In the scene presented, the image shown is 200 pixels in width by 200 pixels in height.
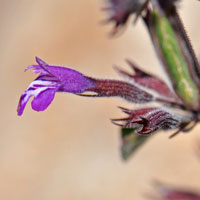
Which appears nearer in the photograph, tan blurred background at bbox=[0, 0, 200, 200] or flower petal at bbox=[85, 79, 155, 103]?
flower petal at bbox=[85, 79, 155, 103]

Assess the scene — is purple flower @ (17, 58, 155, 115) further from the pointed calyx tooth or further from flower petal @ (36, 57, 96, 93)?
the pointed calyx tooth

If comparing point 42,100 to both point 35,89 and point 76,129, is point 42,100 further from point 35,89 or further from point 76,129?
point 76,129

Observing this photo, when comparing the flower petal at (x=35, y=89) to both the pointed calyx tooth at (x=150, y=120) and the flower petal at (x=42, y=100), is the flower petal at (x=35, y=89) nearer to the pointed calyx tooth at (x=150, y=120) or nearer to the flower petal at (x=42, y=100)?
the flower petal at (x=42, y=100)

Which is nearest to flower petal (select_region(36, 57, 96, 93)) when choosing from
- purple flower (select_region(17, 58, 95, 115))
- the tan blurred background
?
purple flower (select_region(17, 58, 95, 115))

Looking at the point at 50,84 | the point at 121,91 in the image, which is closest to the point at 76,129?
the point at 121,91

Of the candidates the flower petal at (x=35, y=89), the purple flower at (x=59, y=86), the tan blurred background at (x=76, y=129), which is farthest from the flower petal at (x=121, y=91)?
the tan blurred background at (x=76, y=129)

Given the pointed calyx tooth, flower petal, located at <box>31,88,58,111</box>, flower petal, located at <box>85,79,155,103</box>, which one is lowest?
the pointed calyx tooth

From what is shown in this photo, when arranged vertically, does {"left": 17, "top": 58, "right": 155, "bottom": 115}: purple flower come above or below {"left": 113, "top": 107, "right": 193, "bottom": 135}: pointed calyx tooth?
above

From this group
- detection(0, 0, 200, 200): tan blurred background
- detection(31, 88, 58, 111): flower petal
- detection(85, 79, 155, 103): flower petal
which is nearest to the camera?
detection(31, 88, 58, 111): flower petal
